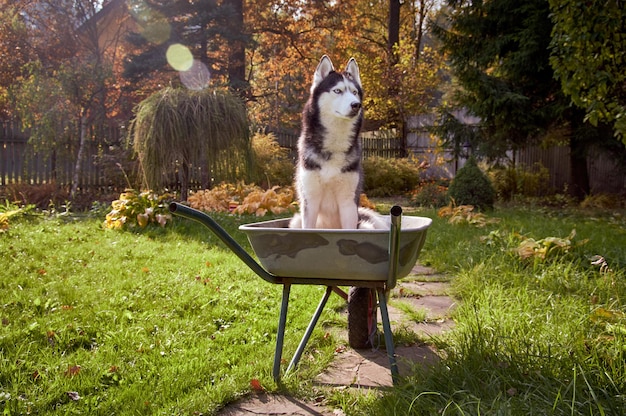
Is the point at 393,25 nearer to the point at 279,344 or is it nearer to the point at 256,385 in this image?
the point at 279,344

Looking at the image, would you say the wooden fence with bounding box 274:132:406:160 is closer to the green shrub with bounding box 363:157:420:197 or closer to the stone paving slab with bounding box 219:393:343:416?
the green shrub with bounding box 363:157:420:197

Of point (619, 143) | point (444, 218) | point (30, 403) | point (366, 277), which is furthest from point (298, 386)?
point (619, 143)

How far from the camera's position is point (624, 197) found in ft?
31.7

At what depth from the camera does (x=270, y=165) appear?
32.0 feet

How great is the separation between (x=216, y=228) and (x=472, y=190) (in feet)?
21.5

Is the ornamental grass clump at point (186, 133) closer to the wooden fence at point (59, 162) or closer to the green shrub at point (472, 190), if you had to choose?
the wooden fence at point (59, 162)

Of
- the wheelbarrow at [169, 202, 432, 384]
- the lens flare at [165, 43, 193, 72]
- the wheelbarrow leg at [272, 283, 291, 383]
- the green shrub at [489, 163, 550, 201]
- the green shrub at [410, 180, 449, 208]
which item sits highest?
the lens flare at [165, 43, 193, 72]

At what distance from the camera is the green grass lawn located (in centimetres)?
165

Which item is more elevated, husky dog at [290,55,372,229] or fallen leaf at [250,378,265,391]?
husky dog at [290,55,372,229]

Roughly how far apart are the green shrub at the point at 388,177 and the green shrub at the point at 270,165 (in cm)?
228

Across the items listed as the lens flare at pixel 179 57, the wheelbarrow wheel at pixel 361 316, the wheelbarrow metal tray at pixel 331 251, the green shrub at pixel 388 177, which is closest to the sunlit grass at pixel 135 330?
the wheelbarrow wheel at pixel 361 316

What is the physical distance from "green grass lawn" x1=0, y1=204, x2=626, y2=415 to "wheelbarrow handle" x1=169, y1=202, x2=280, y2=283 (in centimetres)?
46

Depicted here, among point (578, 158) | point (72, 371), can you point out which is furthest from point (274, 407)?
point (578, 158)

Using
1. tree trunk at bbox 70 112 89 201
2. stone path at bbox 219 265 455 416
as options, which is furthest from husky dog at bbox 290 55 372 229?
tree trunk at bbox 70 112 89 201
